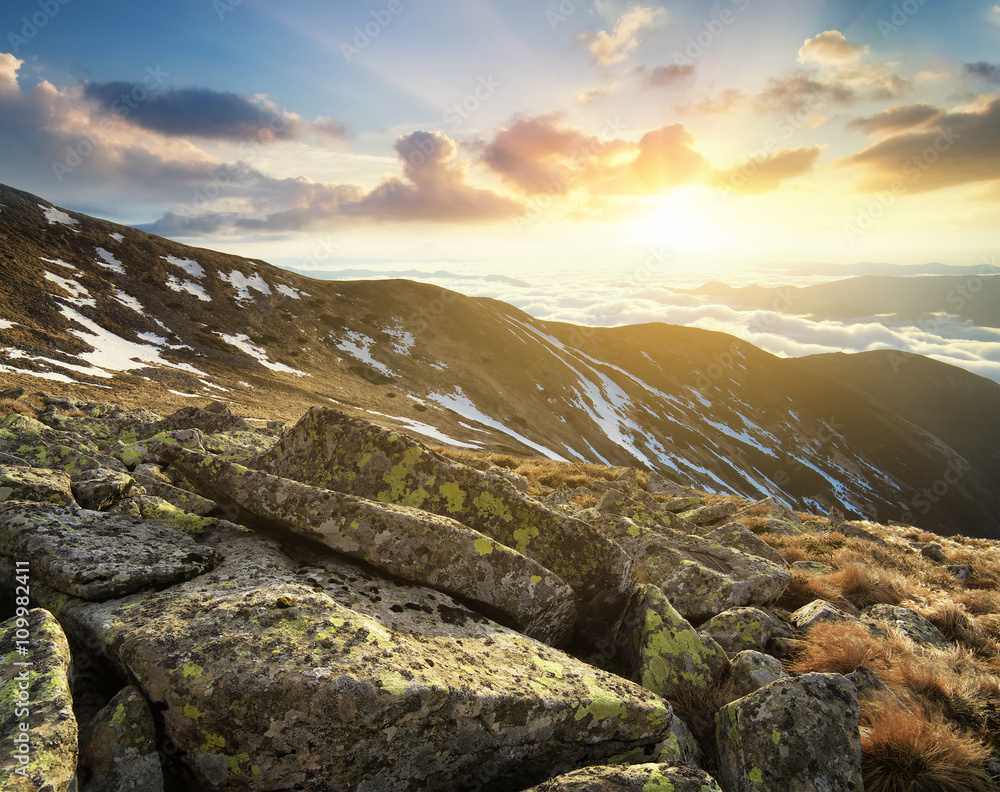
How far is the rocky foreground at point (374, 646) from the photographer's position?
3.92 meters

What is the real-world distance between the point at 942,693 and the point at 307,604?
8076 millimetres

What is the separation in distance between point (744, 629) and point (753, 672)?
4.67 feet

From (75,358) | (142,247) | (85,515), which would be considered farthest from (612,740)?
(142,247)

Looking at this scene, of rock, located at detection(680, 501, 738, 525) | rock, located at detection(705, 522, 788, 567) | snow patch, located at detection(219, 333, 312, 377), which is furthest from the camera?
snow patch, located at detection(219, 333, 312, 377)

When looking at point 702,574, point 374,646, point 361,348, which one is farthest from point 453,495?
point 361,348

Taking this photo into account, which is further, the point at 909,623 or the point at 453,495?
the point at 909,623

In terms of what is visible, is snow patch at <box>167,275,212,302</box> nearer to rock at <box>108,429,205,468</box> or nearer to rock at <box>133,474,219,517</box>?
rock at <box>108,429,205,468</box>

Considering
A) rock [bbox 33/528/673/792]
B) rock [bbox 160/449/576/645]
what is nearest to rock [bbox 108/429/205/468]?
rock [bbox 160/449/576/645]

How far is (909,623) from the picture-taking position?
27.3 feet

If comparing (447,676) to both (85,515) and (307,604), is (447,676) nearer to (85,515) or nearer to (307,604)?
(307,604)

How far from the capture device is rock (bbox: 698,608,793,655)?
24.9 ft

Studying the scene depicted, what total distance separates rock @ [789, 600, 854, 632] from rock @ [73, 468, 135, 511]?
39.5 feet

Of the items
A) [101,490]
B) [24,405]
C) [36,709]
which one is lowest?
[24,405]

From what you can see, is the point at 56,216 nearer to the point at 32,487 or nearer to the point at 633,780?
the point at 32,487
